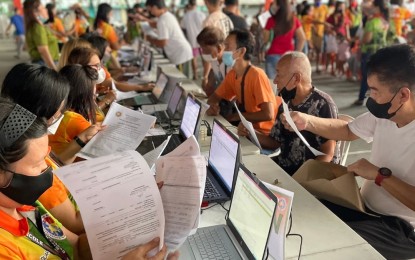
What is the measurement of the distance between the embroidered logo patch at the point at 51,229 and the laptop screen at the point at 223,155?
72cm

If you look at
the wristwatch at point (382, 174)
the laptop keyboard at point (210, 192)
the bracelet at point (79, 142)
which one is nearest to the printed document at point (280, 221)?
the laptop keyboard at point (210, 192)

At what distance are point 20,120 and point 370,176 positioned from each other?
1427mm

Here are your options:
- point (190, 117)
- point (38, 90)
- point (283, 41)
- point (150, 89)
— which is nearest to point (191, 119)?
point (190, 117)

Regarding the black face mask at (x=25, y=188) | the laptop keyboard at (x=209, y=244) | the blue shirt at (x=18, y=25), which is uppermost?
the black face mask at (x=25, y=188)

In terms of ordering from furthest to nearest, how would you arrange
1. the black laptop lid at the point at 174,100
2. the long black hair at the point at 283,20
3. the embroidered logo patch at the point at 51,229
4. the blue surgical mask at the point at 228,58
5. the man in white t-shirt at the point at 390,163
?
the long black hair at the point at 283,20
the blue surgical mask at the point at 228,58
the black laptop lid at the point at 174,100
the man in white t-shirt at the point at 390,163
the embroidered logo patch at the point at 51,229

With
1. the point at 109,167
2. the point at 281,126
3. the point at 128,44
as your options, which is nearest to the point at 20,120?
the point at 109,167

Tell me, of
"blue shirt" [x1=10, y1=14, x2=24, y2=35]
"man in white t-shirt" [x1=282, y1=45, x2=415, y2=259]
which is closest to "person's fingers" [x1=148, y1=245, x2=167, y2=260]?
"man in white t-shirt" [x1=282, y1=45, x2=415, y2=259]

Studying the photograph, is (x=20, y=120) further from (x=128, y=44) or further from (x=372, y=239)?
(x=128, y=44)

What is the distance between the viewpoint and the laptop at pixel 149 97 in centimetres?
342

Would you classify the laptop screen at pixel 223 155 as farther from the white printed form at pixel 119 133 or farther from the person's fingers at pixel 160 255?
the person's fingers at pixel 160 255

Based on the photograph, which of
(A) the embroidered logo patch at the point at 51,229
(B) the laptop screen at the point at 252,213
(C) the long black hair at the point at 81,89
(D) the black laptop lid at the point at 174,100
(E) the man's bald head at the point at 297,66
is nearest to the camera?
(B) the laptop screen at the point at 252,213

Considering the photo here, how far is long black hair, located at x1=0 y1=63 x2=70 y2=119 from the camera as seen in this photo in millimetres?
1774

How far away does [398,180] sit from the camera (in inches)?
66.5

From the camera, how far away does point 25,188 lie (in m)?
1.10
